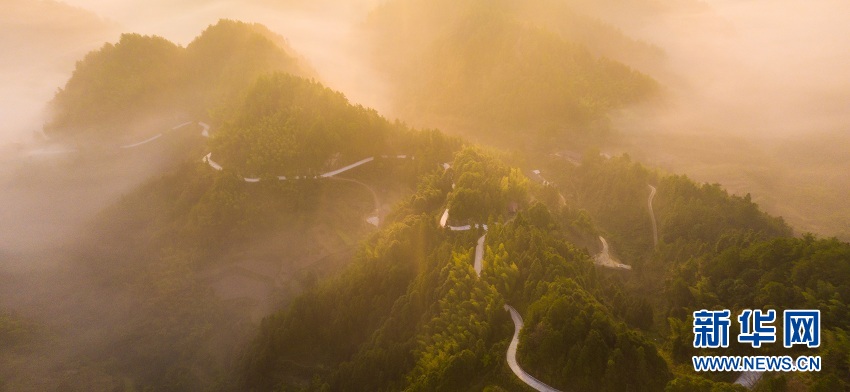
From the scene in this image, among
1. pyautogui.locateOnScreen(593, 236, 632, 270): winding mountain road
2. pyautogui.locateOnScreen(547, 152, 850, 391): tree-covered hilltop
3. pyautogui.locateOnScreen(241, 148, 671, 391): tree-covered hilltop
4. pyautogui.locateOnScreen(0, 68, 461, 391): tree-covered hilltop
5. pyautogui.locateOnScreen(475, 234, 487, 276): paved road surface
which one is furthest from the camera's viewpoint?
pyautogui.locateOnScreen(593, 236, 632, 270): winding mountain road

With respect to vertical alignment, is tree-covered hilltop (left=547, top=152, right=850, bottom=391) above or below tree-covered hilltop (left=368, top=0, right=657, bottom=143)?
below

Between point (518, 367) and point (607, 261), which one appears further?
point (607, 261)

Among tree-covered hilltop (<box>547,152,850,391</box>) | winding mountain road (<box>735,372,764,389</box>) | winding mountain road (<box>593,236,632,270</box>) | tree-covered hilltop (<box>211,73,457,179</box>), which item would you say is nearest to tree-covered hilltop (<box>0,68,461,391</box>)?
tree-covered hilltop (<box>211,73,457,179</box>)

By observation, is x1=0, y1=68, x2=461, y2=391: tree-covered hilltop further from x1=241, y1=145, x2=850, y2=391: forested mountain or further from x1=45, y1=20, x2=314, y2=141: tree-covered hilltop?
x1=45, y1=20, x2=314, y2=141: tree-covered hilltop

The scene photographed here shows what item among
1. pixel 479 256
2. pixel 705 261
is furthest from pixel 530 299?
pixel 705 261

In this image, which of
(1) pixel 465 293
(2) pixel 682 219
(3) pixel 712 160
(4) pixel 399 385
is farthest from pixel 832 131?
(4) pixel 399 385

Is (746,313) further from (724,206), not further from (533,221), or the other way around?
(724,206)

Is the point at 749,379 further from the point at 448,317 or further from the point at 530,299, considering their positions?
the point at 448,317
